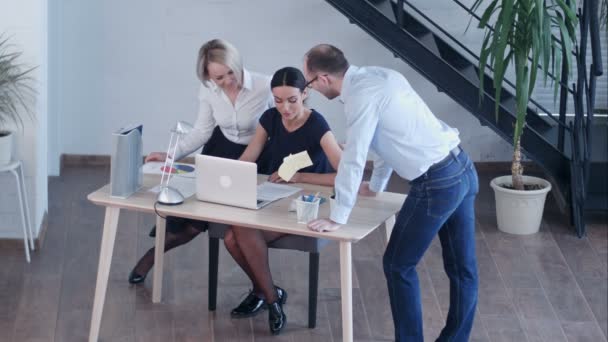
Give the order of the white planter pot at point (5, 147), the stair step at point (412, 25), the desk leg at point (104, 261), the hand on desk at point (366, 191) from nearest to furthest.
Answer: the desk leg at point (104, 261) → the hand on desk at point (366, 191) → the white planter pot at point (5, 147) → the stair step at point (412, 25)

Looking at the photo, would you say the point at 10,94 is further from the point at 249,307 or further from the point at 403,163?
→ the point at 403,163

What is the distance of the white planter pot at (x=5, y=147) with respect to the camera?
16.2ft

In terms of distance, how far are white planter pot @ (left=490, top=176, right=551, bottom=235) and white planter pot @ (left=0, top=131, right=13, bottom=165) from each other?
8.59ft

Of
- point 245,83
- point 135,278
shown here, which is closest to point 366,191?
point 245,83

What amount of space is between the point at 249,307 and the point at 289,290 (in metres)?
0.35

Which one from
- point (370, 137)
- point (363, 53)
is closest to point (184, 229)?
point (370, 137)

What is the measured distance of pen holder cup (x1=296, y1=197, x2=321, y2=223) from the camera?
156 inches

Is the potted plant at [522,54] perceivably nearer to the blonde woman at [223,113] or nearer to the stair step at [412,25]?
the stair step at [412,25]

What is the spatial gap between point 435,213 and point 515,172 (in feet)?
6.61

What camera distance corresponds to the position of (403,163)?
386 cm

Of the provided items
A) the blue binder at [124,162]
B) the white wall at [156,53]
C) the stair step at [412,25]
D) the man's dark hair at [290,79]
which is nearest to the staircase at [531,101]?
the stair step at [412,25]

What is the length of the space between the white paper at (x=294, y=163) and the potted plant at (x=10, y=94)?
5.06 ft

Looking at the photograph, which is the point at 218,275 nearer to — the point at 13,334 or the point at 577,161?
the point at 13,334

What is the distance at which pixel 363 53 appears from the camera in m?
6.54
